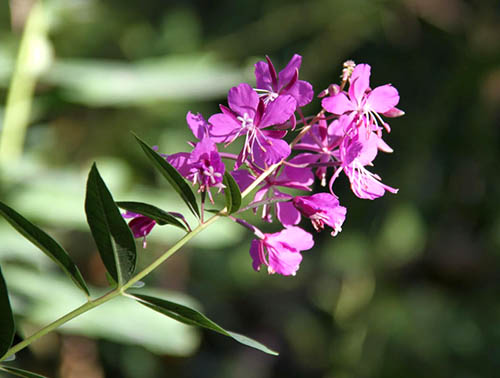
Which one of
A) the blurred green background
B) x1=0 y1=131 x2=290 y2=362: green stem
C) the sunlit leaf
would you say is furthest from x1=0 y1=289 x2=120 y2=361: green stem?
the blurred green background

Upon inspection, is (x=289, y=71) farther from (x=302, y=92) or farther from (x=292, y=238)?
(x=292, y=238)

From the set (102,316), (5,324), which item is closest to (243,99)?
(5,324)

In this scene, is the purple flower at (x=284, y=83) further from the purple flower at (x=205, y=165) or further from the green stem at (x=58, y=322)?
the green stem at (x=58, y=322)

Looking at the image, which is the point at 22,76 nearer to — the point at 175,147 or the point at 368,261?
the point at 175,147

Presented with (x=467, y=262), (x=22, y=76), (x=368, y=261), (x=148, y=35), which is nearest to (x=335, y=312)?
(x=368, y=261)

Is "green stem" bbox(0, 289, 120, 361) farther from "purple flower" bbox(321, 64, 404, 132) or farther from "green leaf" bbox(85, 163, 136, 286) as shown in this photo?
"purple flower" bbox(321, 64, 404, 132)
